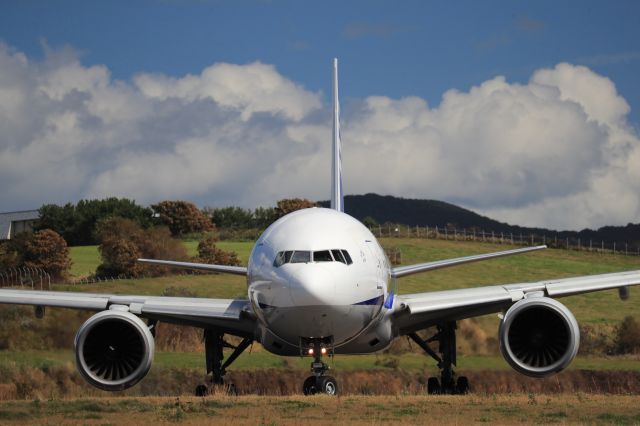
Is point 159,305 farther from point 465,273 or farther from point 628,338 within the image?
point 465,273

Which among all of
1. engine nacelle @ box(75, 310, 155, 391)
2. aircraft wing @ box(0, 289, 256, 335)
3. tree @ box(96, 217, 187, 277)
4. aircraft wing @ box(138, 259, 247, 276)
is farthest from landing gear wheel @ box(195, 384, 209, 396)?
tree @ box(96, 217, 187, 277)

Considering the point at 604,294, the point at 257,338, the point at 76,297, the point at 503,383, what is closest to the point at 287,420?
the point at 257,338

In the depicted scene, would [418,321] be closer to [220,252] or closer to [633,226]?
[220,252]

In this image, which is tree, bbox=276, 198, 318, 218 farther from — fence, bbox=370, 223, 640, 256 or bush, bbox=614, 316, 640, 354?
bush, bbox=614, 316, 640, 354

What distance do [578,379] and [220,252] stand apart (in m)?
47.0

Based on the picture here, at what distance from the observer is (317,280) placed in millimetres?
20250

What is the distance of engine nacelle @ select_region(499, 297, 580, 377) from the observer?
2286cm

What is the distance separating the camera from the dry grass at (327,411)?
55.4 ft

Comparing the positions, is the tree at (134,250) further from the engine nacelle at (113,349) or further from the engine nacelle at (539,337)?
the engine nacelle at (539,337)

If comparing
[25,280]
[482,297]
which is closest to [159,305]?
[482,297]

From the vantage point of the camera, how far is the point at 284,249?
2111 cm

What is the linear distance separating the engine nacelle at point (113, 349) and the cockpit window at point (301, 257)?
414 centimetres

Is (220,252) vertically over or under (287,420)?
over

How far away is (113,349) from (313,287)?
5406 millimetres
